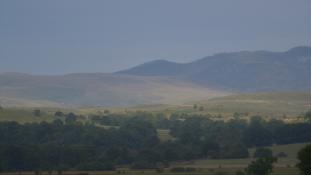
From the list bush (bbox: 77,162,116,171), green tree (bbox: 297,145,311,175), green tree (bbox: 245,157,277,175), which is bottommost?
bush (bbox: 77,162,116,171)

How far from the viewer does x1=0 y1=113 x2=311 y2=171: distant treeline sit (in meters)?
116

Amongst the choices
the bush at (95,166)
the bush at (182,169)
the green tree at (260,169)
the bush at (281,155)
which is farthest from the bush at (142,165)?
the green tree at (260,169)

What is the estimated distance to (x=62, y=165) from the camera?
113250 mm

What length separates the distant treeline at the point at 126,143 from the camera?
116 meters

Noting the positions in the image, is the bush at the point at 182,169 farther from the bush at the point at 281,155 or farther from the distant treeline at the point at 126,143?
the bush at the point at 281,155

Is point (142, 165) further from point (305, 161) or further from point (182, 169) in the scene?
point (305, 161)

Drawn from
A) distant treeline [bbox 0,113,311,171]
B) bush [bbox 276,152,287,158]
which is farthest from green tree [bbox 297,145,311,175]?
bush [bbox 276,152,287,158]

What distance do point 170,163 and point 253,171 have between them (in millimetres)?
33645

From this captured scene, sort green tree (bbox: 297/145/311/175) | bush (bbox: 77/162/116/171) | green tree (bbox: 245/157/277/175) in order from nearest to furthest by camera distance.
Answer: green tree (bbox: 297/145/311/175) → green tree (bbox: 245/157/277/175) → bush (bbox: 77/162/116/171)

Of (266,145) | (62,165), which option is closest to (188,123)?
(266,145)

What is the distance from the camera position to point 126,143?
14338cm

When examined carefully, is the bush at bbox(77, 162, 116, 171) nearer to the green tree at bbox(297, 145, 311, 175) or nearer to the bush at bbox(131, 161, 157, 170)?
the bush at bbox(131, 161, 157, 170)

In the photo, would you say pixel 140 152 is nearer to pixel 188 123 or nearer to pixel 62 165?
pixel 62 165

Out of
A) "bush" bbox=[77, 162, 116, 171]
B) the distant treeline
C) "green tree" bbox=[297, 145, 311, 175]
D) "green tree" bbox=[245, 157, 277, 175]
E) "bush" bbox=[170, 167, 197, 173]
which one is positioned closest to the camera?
"green tree" bbox=[297, 145, 311, 175]
